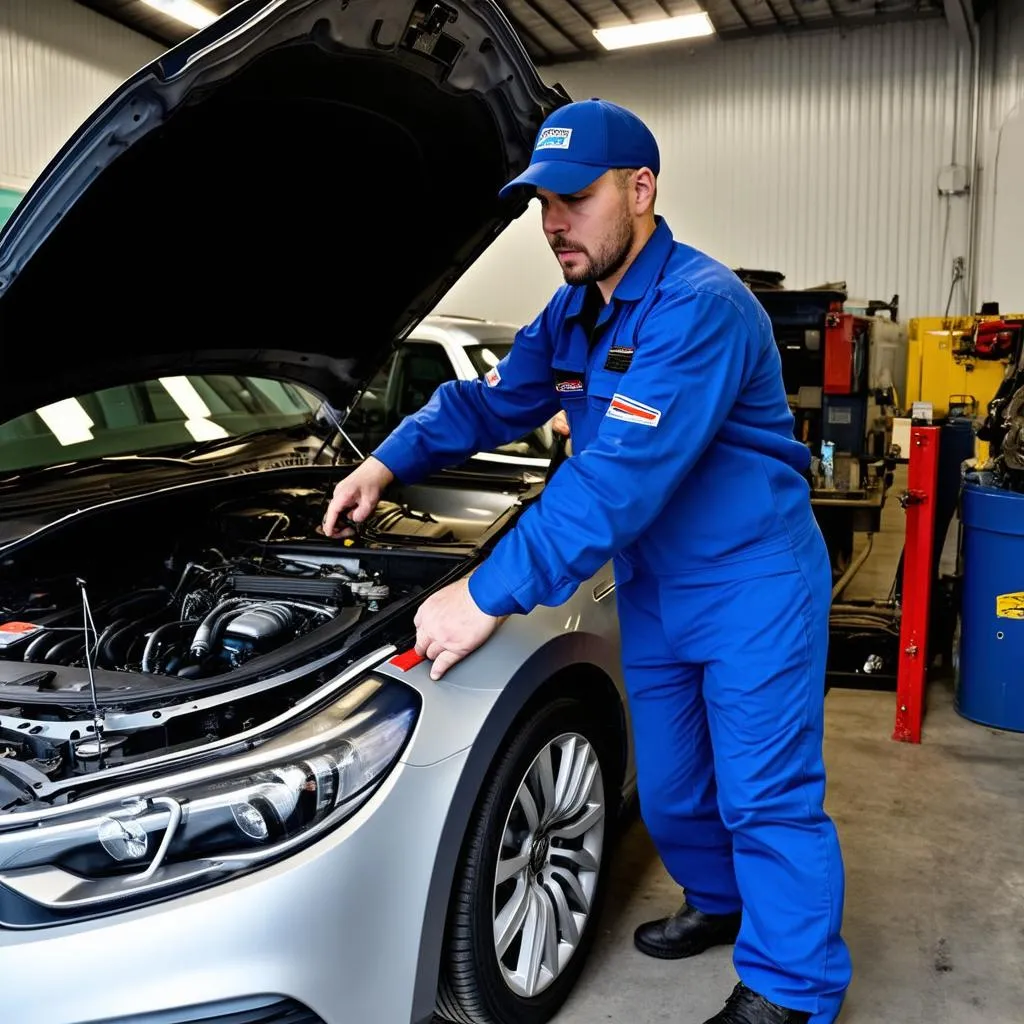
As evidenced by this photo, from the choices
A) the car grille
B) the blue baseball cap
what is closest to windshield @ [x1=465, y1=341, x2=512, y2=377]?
the blue baseball cap

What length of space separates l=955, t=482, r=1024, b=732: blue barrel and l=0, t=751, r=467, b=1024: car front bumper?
2669mm

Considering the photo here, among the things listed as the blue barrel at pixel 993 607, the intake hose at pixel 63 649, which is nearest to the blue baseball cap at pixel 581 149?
the intake hose at pixel 63 649

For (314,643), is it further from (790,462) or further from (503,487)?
(503,487)

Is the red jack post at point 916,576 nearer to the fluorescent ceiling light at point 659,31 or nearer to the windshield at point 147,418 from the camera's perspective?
the windshield at point 147,418

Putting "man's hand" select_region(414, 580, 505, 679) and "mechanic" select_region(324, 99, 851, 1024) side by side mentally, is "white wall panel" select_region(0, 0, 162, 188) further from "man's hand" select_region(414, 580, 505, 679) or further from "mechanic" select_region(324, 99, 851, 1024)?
"man's hand" select_region(414, 580, 505, 679)

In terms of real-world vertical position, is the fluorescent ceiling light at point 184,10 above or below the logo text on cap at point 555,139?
above

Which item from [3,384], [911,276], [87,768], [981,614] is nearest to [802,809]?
[87,768]

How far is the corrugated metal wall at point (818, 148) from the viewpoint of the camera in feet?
34.8

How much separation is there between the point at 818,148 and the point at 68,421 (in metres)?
10.2

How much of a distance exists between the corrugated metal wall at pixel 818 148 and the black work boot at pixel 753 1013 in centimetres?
1018

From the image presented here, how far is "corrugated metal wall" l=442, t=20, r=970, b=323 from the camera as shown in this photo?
1062 centimetres

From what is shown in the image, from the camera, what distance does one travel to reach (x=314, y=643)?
67.5 inches

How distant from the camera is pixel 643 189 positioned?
1838mm

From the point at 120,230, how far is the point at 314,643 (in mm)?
896
